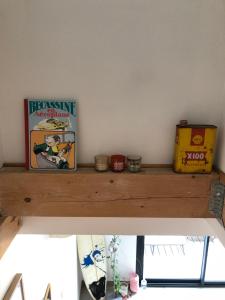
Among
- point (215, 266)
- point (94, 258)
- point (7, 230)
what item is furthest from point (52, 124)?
point (215, 266)

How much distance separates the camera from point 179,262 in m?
3.56

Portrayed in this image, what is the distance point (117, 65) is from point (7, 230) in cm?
80

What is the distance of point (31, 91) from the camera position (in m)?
1.00

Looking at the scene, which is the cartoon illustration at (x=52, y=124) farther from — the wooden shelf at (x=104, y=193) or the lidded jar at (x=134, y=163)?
the lidded jar at (x=134, y=163)

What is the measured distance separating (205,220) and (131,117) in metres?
0.58

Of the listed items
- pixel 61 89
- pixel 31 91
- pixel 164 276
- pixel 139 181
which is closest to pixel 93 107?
pixel 61 89

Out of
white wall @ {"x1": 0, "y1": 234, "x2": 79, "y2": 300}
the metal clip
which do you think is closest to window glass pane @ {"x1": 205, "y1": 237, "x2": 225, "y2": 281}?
white wall @ {"x1": 0, "y1": 234, "x2": 79, "y2": 300}

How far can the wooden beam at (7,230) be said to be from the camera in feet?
3.11

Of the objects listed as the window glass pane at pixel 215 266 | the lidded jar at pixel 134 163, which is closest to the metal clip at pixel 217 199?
the lidded jar at pixel 134 163

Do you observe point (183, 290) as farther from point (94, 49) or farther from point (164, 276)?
point (94, 49)

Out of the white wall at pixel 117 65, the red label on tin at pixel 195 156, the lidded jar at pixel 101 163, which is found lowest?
the lidded jar at pixel 101 163

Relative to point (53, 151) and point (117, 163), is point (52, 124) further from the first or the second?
point (117, 163)

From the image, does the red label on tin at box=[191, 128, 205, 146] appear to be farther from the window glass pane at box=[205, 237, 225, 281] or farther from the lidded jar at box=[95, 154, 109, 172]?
the window glass pane at box=[205, 237, 225, 281]

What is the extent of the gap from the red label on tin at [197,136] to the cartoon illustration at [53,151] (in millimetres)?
493
